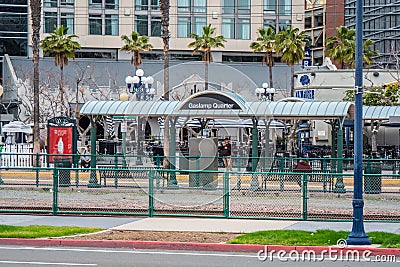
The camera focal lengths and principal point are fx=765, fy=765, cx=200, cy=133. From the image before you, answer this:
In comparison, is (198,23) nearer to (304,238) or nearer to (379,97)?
(379,97)

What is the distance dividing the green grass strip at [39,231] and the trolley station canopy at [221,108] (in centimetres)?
1177

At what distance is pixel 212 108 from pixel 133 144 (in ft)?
53.2

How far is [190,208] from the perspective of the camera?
2270cm

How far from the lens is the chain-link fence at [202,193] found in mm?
21438

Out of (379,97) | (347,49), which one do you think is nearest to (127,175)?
(379,97)

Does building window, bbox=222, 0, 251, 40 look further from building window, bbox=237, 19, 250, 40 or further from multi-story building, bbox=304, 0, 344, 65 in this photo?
multi-story building, bbox=304, 0, 344, 65

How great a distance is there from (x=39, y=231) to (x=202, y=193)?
21.1 feet

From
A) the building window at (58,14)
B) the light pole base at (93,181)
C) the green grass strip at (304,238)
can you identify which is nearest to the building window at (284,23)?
the building window at (58,14)

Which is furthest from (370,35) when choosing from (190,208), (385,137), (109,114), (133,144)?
(190,208)

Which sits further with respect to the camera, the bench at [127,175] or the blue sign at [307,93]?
the blue sign at [307,93]

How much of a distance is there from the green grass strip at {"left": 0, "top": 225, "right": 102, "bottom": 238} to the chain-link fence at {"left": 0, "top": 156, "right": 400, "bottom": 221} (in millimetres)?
3152

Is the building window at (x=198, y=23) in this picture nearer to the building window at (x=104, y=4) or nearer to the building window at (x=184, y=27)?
the building window at (x=184, y=27)

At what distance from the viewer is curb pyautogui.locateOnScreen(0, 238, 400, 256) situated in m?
15.7

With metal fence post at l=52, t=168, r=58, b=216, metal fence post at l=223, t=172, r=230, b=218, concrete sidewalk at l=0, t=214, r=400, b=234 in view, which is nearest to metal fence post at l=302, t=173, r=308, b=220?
concrete sidewalk at l=0, t=214, r=400, b=234
